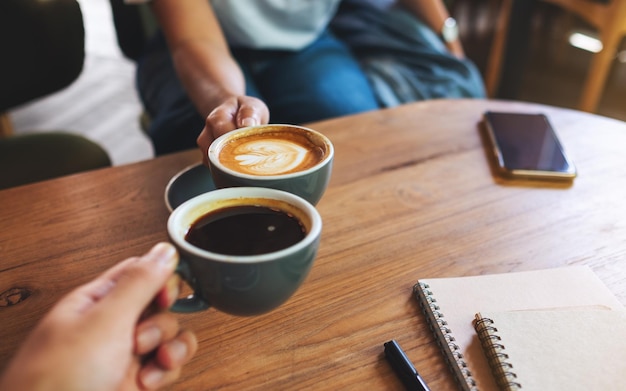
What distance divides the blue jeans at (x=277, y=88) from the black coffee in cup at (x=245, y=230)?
615 mm

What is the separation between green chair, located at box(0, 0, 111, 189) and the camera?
103cm

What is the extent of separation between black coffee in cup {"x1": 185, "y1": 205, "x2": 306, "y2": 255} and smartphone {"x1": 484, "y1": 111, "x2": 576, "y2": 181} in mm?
465

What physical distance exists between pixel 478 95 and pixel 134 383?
111 centimetres

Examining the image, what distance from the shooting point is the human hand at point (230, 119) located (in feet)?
2.19

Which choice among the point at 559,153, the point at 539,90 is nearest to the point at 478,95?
the point at 559,153

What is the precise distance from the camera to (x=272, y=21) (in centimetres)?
119

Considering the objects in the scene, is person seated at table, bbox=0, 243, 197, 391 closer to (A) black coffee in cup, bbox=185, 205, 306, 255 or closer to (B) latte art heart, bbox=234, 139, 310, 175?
(A) black coffee in cup, bbox=185, 205, 306, 255

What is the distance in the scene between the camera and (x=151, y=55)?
1236 millimetres

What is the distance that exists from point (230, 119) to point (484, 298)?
1.30 feet

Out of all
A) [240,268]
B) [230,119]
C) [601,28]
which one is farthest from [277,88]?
[601,28]

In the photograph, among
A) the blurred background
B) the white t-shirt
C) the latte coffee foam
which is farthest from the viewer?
the blurred background

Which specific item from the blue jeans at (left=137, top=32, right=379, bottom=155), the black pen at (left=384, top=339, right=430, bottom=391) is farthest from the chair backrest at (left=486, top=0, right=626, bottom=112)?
the black pen at (left=384, top=339, right=430, bottom=391)

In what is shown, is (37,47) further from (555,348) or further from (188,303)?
(555,348)

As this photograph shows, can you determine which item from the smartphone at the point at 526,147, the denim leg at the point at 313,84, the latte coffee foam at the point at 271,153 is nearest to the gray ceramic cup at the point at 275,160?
the latte coffee foam at the point at 271,153
